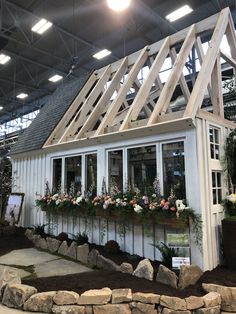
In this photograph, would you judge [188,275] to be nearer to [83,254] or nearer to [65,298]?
[65,298]

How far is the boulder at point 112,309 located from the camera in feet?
8.65

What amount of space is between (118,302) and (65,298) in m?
0.52

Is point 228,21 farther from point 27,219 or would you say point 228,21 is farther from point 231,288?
point 27,219

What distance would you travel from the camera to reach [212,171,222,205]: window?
3912 millimetres

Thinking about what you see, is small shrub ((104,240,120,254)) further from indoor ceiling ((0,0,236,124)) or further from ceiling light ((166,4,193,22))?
indoor ceiling ((0,0,236,124))

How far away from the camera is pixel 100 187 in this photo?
16.2 ft

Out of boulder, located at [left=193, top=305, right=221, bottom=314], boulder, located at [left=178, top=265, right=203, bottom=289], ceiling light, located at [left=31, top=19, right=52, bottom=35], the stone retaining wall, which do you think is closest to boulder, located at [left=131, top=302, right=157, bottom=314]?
the stone retaining wall

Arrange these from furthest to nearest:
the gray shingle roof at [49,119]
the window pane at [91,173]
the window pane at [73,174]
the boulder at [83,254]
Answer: the gray shingle roof at [49,119] < the window pane at [73,174] < the window pane at [91,173] < the boulder at [83,254]

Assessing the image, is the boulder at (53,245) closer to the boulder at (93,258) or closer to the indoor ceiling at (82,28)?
the boulder at (93,258)

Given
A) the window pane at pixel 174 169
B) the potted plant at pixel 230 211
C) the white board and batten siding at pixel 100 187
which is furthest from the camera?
the window pane at pixel 174 169

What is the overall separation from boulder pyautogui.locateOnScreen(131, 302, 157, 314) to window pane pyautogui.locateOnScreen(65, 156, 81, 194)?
3.02 m

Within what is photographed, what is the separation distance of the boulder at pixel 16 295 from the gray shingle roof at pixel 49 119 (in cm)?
374

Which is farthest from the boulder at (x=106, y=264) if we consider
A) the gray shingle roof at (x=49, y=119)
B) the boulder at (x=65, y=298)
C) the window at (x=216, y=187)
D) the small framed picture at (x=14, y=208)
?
the small framed picture at (x=14, y=208)

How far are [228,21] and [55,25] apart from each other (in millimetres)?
5537
